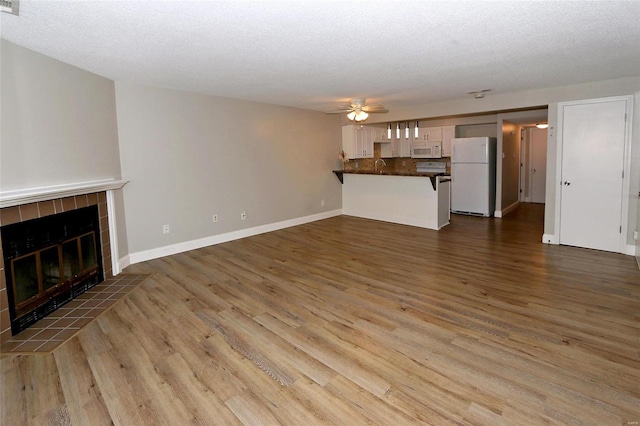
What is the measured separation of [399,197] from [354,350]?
4.69 metres

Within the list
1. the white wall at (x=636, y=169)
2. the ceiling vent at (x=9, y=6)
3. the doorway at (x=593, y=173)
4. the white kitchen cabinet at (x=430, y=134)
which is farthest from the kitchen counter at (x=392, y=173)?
the ceiling vent at (x=9, y=6)

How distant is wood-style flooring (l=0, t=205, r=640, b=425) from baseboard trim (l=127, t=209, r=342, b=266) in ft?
1.29

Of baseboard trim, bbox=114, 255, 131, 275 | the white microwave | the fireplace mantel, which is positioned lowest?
baseboard trim, bbox=114, 255, 131, 275

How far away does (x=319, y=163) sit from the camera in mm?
7184

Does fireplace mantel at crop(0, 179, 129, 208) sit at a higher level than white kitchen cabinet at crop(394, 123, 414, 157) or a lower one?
lower

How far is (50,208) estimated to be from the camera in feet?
10.3

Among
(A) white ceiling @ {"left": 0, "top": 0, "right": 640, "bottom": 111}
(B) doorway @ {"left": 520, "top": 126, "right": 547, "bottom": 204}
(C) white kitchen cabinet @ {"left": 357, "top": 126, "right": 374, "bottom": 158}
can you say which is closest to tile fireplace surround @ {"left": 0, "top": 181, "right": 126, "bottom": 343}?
(A) white ceiling @ {"left": 0, "top": 0, "right": 640, "bottom": 111}

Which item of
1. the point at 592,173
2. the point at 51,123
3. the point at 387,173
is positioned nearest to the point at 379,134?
the point at 387,173

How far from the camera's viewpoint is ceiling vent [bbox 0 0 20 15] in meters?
2.02

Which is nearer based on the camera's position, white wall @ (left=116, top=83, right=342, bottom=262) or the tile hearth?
the tile hearth

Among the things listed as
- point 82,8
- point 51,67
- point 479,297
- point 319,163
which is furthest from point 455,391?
point 319,163

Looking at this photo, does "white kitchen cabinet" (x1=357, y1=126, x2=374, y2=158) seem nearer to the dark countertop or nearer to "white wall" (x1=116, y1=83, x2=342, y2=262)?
the dark countertop

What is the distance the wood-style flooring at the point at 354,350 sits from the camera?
1.85 metres

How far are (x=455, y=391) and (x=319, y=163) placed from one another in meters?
5.66
